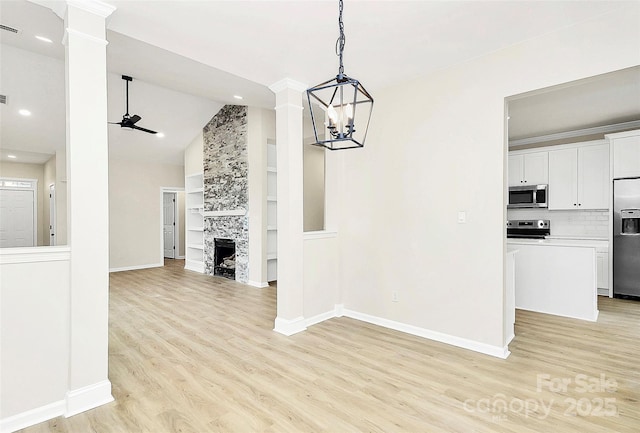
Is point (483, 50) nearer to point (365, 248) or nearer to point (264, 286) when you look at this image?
point (365, 248)

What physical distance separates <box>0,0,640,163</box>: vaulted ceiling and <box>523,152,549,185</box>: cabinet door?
90cm

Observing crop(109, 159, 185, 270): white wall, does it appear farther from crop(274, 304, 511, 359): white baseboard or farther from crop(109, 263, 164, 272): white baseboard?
crop(274, 304, 511, 359): white baseboard

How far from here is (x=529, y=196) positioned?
19.1 feet

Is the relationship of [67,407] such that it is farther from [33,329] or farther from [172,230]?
[172,230]

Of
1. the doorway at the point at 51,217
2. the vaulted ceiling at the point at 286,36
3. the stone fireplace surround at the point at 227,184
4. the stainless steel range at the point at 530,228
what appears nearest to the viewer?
the vaulted ceiling at the point at 286,36

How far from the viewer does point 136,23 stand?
2.62 metres

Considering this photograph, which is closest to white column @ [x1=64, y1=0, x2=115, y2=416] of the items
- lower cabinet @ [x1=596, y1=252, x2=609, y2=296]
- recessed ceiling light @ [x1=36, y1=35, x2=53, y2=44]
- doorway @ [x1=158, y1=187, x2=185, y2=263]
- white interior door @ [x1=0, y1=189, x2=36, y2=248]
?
recessed ceiling light @ [x1=36, y1=35, x2=53, y2=44]

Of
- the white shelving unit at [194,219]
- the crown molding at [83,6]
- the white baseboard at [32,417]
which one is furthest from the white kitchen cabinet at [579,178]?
the white shelving unit at [194,219]

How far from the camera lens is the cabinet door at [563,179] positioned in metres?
5.48

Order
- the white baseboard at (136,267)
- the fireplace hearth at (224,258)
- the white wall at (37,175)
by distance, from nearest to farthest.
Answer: the fireplace hearth at (224,258) → the white baseboard at (136,267) → the white wall at (37,175)

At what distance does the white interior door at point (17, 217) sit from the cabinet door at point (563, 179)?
12.7 m

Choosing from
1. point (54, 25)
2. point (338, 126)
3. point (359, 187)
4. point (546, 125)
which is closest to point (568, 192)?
point (546, 125)

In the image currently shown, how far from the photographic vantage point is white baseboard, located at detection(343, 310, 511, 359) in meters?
3.03

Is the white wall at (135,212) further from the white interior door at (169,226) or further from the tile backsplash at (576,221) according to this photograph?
the tile backsplash at (576,221)
